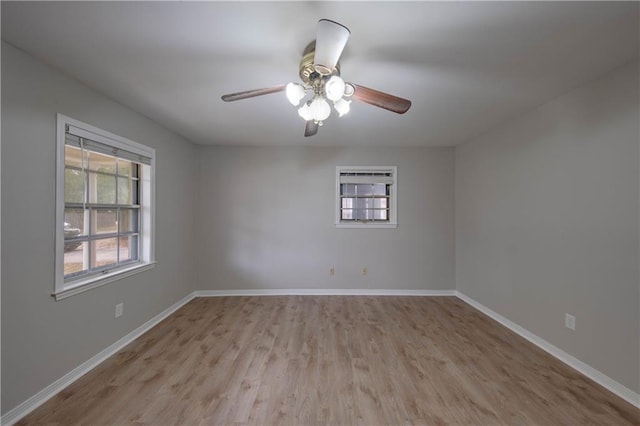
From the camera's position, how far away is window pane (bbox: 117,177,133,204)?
2.55 metres

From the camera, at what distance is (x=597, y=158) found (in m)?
1.96

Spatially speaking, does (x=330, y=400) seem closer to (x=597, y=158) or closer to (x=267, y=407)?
(x=267, y=407)

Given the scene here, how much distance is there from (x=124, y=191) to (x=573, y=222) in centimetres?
432

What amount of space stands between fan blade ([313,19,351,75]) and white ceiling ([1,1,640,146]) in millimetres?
265

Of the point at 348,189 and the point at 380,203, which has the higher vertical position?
the point at 348,189

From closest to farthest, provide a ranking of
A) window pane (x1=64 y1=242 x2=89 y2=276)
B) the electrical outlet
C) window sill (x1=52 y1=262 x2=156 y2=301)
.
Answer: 1. window sill (x1=52 y1=262 x2=156 y2=301)
2. window pane (x1=64 y1=242 x2=89 y2=276)
3. the electrical outlet

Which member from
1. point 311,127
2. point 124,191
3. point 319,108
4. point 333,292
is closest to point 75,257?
point 124,191

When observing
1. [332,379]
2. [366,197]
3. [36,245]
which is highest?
[366,197]

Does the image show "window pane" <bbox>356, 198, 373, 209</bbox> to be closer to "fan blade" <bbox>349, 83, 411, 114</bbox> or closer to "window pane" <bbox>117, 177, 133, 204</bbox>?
"fan blade" <bbox>349, 83, 411, 114</bbox>

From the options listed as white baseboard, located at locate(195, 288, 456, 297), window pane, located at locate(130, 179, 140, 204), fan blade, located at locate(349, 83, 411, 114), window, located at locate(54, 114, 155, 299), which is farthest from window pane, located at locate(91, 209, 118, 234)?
fan blade, located at locate(349, 83, 411, 114)

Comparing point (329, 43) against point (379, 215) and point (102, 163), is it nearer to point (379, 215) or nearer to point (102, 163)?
point (102, 163)

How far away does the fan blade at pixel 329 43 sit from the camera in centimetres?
109

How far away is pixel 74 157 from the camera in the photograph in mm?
2027

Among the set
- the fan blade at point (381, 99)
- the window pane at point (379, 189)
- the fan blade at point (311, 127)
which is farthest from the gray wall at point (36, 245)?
the window pane at point (379, 189)
